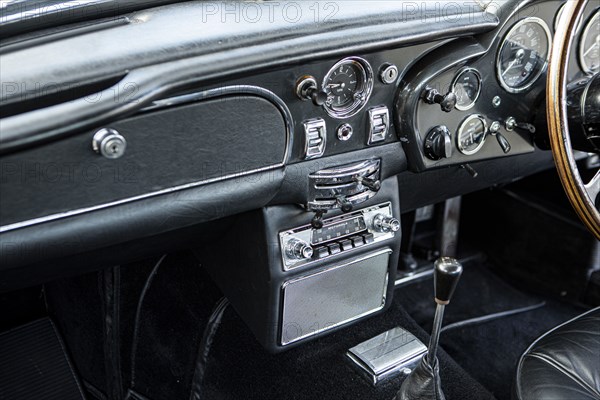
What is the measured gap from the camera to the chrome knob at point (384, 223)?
1726 mm

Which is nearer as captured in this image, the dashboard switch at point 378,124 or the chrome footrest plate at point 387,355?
the dashboard switch at point 378,124

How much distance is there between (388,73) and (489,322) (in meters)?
1.22

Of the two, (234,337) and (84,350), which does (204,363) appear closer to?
(234,337)

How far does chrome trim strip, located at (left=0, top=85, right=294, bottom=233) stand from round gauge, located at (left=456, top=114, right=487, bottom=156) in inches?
19.4

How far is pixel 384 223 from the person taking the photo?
1.72 metres

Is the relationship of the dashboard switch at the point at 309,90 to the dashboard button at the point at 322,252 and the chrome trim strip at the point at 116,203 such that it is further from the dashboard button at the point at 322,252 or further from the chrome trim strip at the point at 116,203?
the dashboard button at the point at 322,252

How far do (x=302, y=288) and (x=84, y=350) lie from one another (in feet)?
2.68

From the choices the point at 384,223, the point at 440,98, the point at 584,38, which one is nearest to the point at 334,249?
the point at 384,223

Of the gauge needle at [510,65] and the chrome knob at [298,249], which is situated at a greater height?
the gauge needle at [510,65]

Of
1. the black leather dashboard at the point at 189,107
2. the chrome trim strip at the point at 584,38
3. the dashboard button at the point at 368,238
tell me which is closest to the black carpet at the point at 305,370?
the dashboard button at the point at 368,238

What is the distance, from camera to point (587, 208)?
1453mm

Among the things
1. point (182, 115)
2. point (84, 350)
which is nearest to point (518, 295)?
point (84, 350)

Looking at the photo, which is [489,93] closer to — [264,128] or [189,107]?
[264,128]

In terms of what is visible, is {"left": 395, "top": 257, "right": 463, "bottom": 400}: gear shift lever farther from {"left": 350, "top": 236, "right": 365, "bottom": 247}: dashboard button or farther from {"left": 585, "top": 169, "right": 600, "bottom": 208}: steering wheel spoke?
{"left": 585, "top": 169, "right": 600, "bottom": 208}: steering wheel spoke
